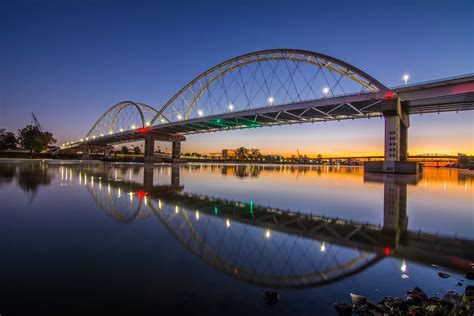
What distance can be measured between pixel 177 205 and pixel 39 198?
6.27 metres

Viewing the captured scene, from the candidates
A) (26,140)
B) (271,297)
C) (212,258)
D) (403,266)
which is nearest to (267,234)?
(212,258)

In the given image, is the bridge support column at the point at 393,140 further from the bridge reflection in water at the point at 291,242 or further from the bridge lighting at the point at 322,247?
the bridge lighting at the point at 322,247

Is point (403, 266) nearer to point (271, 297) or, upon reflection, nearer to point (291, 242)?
point (291, 242)

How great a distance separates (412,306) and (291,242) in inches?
119

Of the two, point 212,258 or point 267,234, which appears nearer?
point 212,258

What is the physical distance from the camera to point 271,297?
367 cm

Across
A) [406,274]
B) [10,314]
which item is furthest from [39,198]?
[406,274]

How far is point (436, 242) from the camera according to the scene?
21.7 ft

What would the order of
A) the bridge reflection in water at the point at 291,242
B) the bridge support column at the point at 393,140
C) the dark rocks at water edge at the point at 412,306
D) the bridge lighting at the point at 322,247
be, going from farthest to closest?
1. the bridge support column at the point at 393,140
2. the bridge lighting at the point at 322,247
3. the bridge reflection in water at the point at 291,242
4. the dark rocks at water edge at the point at 412,306

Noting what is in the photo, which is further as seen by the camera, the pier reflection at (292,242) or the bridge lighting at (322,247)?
the bridge lighting at (322,247)

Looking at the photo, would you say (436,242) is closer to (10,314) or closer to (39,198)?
(10,314)

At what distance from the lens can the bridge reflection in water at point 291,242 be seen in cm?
470

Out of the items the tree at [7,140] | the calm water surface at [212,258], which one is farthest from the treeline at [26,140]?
the calm water surface at [212,258]

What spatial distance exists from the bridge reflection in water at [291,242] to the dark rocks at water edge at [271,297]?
38cm
